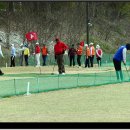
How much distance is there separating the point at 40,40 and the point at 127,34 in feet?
58.9

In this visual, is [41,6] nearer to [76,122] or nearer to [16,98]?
[16,98]

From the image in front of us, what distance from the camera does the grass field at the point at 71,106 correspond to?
11828 mm

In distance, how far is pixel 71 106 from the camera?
45.1 ft

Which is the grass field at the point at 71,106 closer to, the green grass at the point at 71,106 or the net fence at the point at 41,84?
the green grass at the point at 71,106

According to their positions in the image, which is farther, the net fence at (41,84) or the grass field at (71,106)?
the net fence at (41,84)

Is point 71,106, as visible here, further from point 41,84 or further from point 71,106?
point 41,84

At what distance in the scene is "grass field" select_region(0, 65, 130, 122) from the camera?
11.8 meters

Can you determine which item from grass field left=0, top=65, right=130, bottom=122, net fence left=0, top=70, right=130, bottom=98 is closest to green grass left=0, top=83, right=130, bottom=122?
grass field left=0, top=65, right=130, bottom=122

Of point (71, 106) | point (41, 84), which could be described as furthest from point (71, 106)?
point (41, 84)

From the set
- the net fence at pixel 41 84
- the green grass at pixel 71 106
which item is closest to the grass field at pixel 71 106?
the green grass at pixel 71 106

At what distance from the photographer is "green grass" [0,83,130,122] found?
1182cm

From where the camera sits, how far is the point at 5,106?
1401 centimetres

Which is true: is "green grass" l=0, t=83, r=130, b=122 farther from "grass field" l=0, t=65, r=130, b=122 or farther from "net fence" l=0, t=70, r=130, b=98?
"net fence" l=0, t=70, r=130, b=98

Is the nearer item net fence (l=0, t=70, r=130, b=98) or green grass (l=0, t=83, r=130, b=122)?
green grass (l=0, t=83, r=130, b=122)
